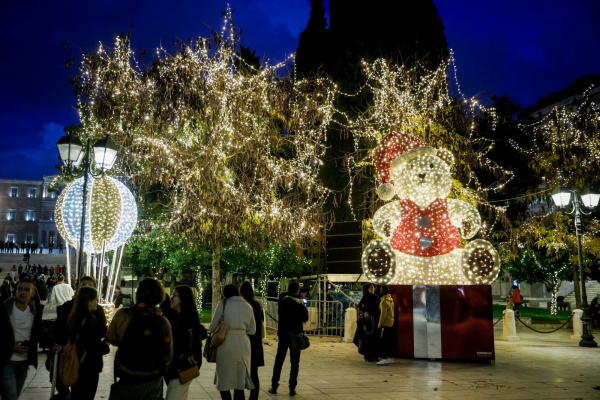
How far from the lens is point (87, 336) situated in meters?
5.45

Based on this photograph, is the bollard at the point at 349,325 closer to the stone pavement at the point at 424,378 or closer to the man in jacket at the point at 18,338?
the stone pavement at the point at 424,378

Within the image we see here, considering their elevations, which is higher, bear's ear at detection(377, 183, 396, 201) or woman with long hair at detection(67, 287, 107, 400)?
bear's ear at detection(377, 183, 396, 201)

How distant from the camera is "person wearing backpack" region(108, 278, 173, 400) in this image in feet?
14.6

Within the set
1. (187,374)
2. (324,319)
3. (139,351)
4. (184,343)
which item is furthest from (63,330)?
(324,319)

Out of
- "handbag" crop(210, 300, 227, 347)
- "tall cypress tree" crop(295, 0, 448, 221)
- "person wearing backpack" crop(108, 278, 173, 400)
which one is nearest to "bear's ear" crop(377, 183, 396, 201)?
"handbag" crop(210, 300, 227, 347)

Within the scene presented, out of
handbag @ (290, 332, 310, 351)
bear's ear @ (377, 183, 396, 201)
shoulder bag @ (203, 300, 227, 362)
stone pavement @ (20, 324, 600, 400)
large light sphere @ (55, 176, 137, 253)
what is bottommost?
stone pavement @ (20, 324, 600, 400)

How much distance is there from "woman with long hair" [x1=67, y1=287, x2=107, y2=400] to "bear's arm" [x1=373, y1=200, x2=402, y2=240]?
827cm

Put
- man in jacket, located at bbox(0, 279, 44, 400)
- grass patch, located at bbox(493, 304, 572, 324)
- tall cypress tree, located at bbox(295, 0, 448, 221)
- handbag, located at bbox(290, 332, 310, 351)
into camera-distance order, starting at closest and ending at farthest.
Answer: man in jacket, located at bbox(0, 279, 44, 400) < handbag, located at bbox(290, 332, 310, 351) < grass patch, located at bbox(493, 304, 572, 324) < tall cypress tree, located at bbox(295, 0, 448, 221)

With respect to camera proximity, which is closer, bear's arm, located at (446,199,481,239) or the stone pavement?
the stone pavement

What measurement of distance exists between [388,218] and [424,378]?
419 cm

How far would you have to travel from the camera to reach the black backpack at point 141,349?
4.46m

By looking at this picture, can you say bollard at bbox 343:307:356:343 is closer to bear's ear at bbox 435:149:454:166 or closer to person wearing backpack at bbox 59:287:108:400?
bear's ear at bbox 435:149:454:166

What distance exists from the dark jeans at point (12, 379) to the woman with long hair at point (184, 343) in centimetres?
161

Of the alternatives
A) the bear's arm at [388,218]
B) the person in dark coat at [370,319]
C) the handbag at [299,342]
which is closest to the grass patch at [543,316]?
the bear's arm at [388,218]
